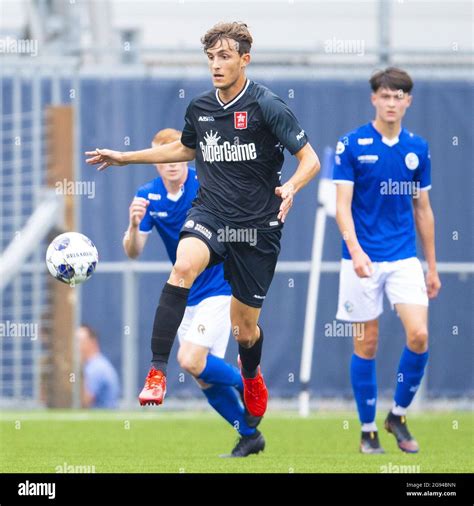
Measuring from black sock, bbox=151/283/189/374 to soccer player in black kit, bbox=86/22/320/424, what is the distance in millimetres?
21

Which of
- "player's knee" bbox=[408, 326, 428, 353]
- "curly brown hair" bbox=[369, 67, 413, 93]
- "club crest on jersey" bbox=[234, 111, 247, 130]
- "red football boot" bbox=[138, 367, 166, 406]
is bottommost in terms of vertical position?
"red football boot" bbox=[138, 367, 166, 406]

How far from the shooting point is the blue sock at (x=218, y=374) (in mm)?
10852

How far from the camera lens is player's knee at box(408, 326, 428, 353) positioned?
35.8ft

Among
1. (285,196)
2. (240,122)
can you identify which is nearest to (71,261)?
(240,122)

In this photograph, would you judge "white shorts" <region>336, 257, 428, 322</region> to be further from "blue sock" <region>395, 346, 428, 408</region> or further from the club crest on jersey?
the club crest on jersey

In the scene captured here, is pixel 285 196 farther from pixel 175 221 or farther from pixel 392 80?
pixel 392 80

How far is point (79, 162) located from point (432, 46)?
4494 millimetres

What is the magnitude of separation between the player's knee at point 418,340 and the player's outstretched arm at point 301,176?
2.04m

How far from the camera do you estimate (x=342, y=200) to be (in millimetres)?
11016

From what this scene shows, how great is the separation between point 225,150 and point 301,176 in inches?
23.8

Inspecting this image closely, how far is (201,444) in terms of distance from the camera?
11797 mm

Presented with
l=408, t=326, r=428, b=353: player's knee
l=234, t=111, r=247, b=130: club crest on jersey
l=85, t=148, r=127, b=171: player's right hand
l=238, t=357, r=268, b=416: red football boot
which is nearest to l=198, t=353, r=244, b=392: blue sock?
l=238, t=357, r=268, b=416: red football boot

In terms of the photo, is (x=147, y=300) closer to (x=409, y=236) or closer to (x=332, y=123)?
(x=332, y=123)

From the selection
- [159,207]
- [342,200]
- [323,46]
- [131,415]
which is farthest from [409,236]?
[323,46]
